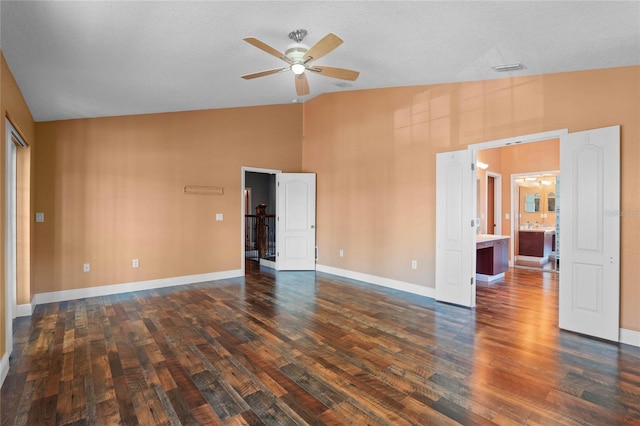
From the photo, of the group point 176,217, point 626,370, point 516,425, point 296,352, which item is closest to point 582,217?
point 626,370

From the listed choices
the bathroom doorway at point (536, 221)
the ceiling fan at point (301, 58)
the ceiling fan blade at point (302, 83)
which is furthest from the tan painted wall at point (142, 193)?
the bathroom doorway at point (536, 221)

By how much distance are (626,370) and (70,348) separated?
16.1 ft

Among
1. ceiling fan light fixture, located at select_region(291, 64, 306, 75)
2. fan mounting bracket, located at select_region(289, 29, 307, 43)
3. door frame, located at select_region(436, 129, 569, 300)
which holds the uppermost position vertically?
fan mounting bracket, located at select_region(289, 29, 307, 43)

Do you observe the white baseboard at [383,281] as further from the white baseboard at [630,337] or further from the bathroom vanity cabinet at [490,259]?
the white baseboard at [630,337]

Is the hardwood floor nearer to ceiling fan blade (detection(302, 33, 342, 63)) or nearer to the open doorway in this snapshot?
ceiling fan blade (detection(302, 33, 342, 63))

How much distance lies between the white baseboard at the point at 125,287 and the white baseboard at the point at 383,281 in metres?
1.81

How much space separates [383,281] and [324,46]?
3.90m

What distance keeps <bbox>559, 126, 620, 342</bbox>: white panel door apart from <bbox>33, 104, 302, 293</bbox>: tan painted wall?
5.03 m

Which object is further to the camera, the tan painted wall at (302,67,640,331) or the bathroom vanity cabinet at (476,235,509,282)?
the bathroom vanity cabinet at (476,235,509,282)

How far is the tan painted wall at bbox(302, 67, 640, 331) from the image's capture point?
10.3 ft

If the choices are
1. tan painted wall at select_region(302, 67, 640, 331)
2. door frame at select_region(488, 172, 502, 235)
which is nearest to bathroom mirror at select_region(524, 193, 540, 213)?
door frame at select_region(488, 172, 502, 235)

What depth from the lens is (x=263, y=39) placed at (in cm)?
321

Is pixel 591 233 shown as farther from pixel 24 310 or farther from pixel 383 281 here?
pixel 24 310

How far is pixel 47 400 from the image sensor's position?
2191mm
